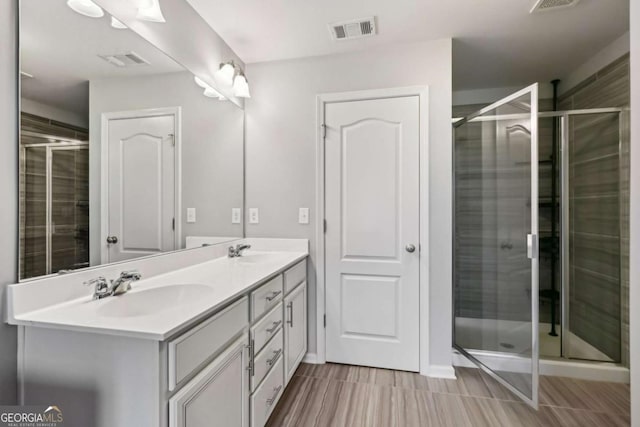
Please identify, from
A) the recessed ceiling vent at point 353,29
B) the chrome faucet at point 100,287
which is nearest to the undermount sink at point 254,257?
the chrome faucet at point 100,287

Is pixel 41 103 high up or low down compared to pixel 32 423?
up

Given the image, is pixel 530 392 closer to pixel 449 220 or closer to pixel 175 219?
pixel 449 220

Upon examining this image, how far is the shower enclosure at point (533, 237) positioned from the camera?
193 cm

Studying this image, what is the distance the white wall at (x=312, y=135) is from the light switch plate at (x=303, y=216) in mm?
34

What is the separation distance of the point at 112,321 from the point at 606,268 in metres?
3.22

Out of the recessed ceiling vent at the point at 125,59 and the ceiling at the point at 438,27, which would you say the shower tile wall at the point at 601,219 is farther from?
the recessed ceiling vent at the point at 125,59

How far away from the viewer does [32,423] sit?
0.93 metres

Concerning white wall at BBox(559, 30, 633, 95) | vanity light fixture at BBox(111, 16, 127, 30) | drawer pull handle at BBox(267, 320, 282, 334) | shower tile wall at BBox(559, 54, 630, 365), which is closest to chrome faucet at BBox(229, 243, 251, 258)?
drawer pull handle at BBox(267, 320, 282, 334)

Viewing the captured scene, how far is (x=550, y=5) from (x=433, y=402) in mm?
2529

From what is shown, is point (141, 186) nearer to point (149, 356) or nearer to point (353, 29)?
point (149, 356)

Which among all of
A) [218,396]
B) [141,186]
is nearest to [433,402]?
[218,396]

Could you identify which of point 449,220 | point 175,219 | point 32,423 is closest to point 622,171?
point 449,220

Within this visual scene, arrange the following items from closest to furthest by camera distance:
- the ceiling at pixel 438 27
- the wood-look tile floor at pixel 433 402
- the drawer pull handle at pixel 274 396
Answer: the drawer pull handle at pixel 274 396 < the wood-look tile floor at pixel 433 402 < the ceiling at pixel 438 27

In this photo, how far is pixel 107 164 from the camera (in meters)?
1.35
